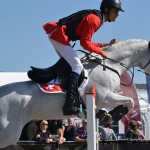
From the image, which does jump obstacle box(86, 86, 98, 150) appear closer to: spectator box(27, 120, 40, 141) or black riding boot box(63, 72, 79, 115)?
black riding boot box(63, 72, 79, 115)

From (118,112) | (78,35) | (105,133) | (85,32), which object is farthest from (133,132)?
(85,32)

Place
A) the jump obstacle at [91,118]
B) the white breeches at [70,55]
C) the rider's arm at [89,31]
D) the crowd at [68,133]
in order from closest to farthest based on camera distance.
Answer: the jump obstacle at [91,118], the rider's arm at [89,31], the white breeches at [70,55], the crowd at [68,133]

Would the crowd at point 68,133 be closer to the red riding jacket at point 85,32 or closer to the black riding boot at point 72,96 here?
the black riding boot at point 72,96

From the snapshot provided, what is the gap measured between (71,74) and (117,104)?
83 cm

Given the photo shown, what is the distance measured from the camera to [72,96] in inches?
276

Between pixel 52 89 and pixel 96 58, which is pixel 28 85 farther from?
pixel 96 58

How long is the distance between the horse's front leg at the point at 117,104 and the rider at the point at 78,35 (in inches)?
20.1

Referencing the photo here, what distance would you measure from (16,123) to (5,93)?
18.3 inches

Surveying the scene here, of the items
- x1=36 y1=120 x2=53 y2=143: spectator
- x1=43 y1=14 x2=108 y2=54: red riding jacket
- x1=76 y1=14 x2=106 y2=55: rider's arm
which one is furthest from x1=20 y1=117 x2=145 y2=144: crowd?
x1=76 y1=14 x2=106 y2=55: rider's arm

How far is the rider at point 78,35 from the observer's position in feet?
22.9

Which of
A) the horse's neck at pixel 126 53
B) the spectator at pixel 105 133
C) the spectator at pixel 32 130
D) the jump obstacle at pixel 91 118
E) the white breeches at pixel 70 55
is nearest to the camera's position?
the jump obstacle at pixel 91 118

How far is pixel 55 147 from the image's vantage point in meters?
9.60

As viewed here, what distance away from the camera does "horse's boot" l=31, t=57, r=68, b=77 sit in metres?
7.17

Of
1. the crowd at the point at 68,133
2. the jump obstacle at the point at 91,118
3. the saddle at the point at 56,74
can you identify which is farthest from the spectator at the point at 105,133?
the jump obstacle at the point at 91,118
